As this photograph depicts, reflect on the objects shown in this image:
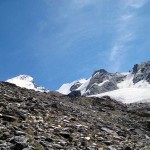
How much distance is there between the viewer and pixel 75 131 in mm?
24750

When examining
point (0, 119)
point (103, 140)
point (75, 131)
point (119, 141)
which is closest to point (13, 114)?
point (0, 119)

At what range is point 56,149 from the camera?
19375mm

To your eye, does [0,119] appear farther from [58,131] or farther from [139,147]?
[139,147]

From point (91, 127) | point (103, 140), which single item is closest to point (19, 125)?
point (103, 140)

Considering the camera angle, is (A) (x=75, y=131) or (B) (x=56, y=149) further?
(A) (x=75, y=131)

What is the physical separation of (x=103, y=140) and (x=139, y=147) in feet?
8.91

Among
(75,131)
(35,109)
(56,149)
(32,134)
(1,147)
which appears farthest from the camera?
(35,109)

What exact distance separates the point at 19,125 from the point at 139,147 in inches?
330

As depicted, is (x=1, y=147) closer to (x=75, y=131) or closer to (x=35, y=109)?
(x=75, y=131)

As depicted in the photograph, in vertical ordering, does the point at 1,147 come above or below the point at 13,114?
below

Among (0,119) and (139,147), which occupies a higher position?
(0,119)

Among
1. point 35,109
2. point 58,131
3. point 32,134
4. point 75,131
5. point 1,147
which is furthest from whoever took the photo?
point 35,109

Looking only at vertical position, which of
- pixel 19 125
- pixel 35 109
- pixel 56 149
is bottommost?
pixel 56 149

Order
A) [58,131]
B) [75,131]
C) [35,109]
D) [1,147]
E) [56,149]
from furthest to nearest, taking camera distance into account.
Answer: [35,109] < [75,131] < [58,131] < [56,149] < [1,147]
